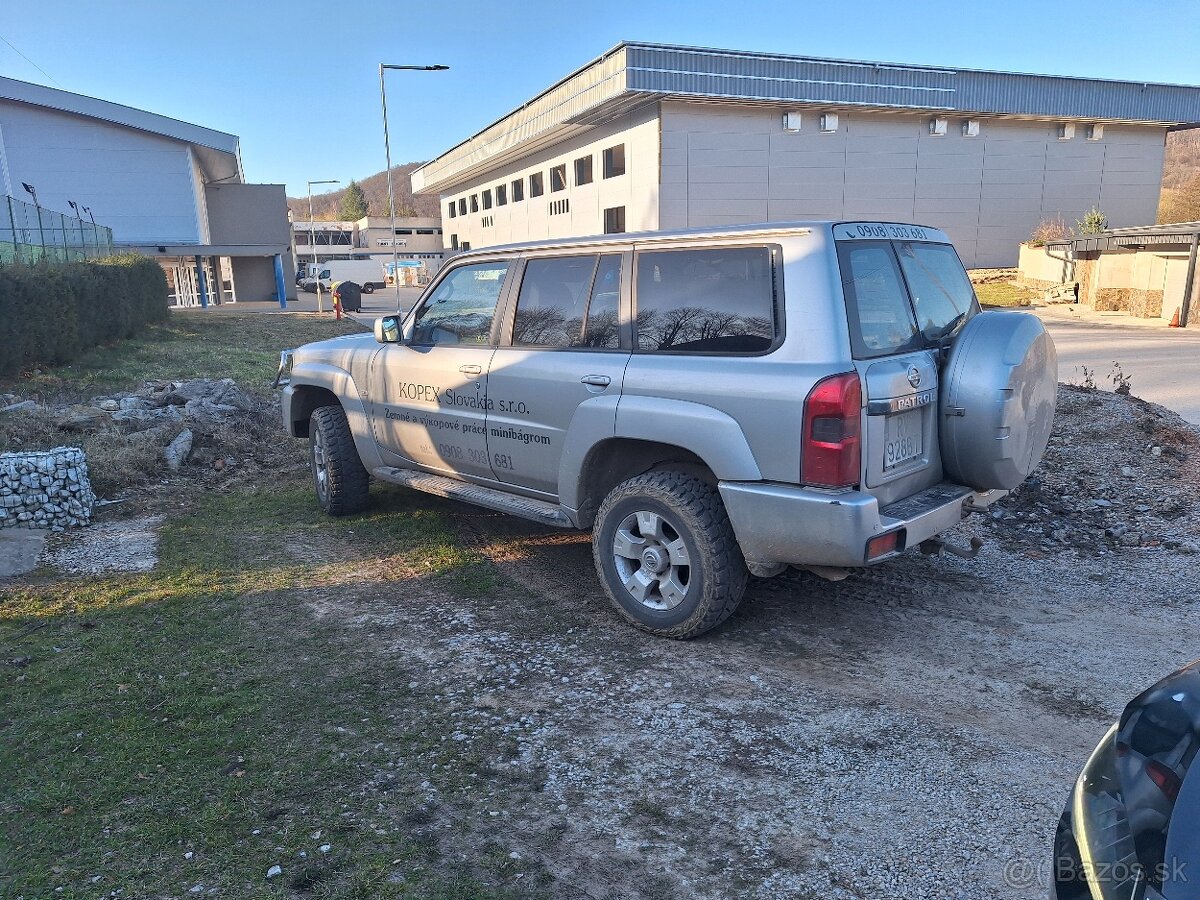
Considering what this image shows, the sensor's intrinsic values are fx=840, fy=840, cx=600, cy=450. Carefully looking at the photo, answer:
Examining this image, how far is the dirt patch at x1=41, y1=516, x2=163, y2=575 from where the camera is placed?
5688mm

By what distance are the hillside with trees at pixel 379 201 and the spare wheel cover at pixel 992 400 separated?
12834 cm

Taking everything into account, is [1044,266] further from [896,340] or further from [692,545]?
[692,545]

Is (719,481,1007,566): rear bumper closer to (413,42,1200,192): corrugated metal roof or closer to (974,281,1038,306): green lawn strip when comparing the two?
(974,281,1038,306): green lawn strip

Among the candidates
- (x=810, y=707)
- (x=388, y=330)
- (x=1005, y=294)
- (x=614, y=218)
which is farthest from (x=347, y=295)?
(x=810, y=707)

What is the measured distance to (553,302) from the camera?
4.98m

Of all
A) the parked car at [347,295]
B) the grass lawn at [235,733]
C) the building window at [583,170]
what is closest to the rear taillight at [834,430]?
the grass lawn at [235,733]

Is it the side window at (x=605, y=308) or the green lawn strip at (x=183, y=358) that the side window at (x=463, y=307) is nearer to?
the side window at (x=605, y=308)

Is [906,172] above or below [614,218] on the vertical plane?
above

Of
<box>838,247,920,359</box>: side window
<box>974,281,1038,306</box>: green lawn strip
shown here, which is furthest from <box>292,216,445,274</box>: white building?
<box>838,247,920,359</box>: side window

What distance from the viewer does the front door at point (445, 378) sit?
17.5ft

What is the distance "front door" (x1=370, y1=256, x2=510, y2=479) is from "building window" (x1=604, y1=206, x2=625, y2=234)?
29059 millimetres

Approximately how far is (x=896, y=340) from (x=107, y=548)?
5.54 m

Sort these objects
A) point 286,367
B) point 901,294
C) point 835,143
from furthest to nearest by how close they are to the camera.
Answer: point 835,143 < point 286,367 < point 901,294

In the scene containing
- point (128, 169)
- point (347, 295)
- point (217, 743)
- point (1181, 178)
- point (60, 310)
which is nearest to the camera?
point (217, 743)
